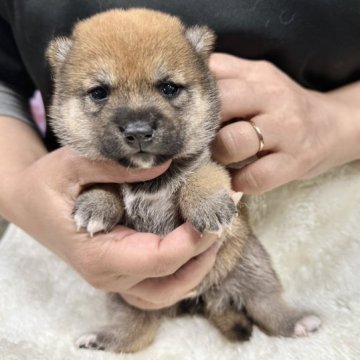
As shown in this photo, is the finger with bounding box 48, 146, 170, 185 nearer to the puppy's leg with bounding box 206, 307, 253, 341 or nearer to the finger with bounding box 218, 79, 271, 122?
the finger with bounding box 218, 79, 271, 122

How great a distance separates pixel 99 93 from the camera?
47.3 inches

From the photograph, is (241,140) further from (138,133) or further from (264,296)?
(264,296)

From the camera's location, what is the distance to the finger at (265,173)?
4.50ft

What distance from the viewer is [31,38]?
1.58m

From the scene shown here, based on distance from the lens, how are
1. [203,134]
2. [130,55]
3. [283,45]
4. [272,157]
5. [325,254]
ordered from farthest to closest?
[325,254], [283,45], [272,157], [203,134], [130,55]

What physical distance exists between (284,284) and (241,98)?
0.67 metres

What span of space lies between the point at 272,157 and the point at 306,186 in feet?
1.27

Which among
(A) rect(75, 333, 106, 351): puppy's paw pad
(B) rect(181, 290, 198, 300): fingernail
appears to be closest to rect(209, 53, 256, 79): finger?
(B) rect(181, 290, 198, 300): fingernail

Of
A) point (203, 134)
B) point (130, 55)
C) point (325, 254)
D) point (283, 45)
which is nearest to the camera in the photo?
point (130, 55)

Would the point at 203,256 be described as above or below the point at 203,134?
below

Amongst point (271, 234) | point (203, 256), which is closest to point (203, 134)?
point (203, 256)

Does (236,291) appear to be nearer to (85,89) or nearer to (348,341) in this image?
(348,341)

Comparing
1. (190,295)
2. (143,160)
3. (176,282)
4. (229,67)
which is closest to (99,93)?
(143,160)

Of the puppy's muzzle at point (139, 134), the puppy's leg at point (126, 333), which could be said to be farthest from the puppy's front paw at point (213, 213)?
the puppy's leg at point (126, 333)
